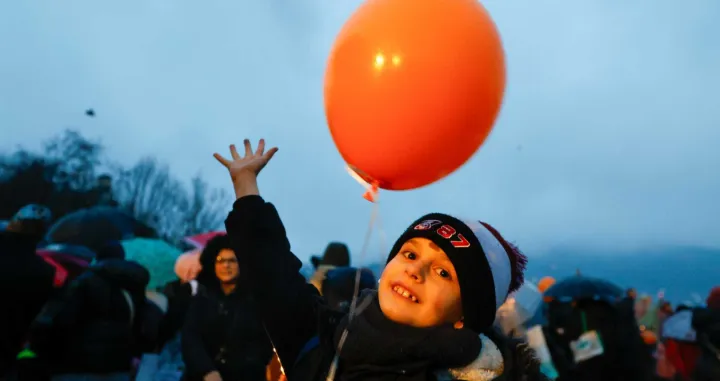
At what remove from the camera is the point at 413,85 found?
1975 mm

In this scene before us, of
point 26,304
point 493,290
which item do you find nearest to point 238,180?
point 493,290

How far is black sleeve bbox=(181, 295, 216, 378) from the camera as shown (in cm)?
424

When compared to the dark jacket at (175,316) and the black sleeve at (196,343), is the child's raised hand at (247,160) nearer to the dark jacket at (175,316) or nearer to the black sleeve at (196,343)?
the black sleeve at (196,343)

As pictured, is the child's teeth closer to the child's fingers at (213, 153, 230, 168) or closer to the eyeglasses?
the child's fingers at (213, 153, 230, 168)

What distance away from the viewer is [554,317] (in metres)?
5.68

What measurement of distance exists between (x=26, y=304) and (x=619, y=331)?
4.08m

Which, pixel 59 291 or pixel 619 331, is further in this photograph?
pixel 619 331

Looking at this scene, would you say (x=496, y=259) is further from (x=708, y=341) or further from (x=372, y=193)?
(x=708, y=341)

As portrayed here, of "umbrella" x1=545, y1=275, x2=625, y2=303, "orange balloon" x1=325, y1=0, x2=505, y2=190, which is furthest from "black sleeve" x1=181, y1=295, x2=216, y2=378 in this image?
"umbrella" x1=545, y1=275, x2=625, y2=303

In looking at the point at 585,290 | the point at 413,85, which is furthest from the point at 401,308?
the point at 585,290

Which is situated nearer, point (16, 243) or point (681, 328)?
point (16, 243)

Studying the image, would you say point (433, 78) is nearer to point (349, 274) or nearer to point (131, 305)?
point (349, 274)

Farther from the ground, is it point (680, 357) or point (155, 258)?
point (155, 258)

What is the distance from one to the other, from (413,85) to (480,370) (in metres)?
0.83
